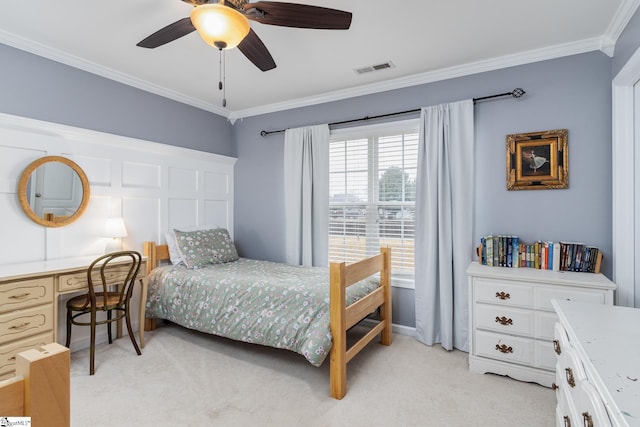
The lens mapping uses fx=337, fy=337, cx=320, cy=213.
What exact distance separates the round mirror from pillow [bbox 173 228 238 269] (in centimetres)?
91

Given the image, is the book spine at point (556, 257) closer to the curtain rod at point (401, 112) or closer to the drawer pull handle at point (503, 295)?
the drawer pull handle at point (503, 295)

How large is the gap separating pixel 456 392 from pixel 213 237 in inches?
109

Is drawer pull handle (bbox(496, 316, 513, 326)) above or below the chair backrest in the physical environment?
below

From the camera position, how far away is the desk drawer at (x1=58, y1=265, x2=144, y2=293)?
2.46m

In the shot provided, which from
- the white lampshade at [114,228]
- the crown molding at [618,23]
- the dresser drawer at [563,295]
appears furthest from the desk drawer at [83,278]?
the crown molding at [618,23]

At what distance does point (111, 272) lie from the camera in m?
2.76

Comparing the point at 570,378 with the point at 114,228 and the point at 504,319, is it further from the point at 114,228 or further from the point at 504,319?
the point at 114,228

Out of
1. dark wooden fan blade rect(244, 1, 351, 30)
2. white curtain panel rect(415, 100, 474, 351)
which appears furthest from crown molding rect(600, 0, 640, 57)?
dark wooden fan blade rect(244, 1, 351, 30)

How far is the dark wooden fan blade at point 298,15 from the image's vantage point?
164 centimetres

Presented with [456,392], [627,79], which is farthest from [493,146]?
[456,392]

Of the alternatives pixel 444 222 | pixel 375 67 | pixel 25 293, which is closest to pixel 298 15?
pixel 375 67

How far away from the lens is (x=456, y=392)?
7.56 ft

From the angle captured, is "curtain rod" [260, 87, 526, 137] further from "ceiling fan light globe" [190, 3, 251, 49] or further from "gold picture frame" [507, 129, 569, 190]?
"ceiling fan light globe" [190, 3, 251, 49]

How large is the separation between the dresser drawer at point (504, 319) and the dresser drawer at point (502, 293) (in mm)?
44
